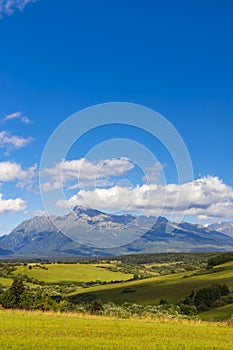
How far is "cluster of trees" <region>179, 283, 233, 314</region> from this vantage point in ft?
278

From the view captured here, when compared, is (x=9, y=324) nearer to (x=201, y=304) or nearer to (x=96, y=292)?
(x=201, y=304)

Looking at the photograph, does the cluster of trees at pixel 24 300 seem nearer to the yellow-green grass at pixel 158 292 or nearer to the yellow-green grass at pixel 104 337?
the yellow-green grass at pixel 104 337

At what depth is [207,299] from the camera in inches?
3760

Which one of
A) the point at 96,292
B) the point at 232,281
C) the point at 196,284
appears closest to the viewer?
the point at 232,281

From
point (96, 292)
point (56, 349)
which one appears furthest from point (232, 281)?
point (56, 349)

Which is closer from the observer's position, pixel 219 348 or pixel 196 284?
pixel 219 348

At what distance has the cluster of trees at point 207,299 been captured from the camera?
3337 inches

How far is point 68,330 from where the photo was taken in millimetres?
29891

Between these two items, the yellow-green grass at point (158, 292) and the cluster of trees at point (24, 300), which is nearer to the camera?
the cluster of trees at point (24, 300)

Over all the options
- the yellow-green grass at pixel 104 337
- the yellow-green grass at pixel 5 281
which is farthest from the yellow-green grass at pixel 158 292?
the yellow-green grass at pixel 104 337

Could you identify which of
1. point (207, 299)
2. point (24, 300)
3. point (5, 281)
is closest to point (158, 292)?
point (207, 299)

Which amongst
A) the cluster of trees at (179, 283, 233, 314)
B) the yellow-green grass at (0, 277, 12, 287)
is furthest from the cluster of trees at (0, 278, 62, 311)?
the yellow-green grass at (0, 277, 12, 287)

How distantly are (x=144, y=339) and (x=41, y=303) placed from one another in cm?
3596

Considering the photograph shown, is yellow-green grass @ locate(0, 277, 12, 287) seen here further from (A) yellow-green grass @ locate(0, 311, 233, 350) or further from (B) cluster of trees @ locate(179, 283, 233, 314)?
(A) yellow-green grass @ locate(0, 311, 233, 350)
